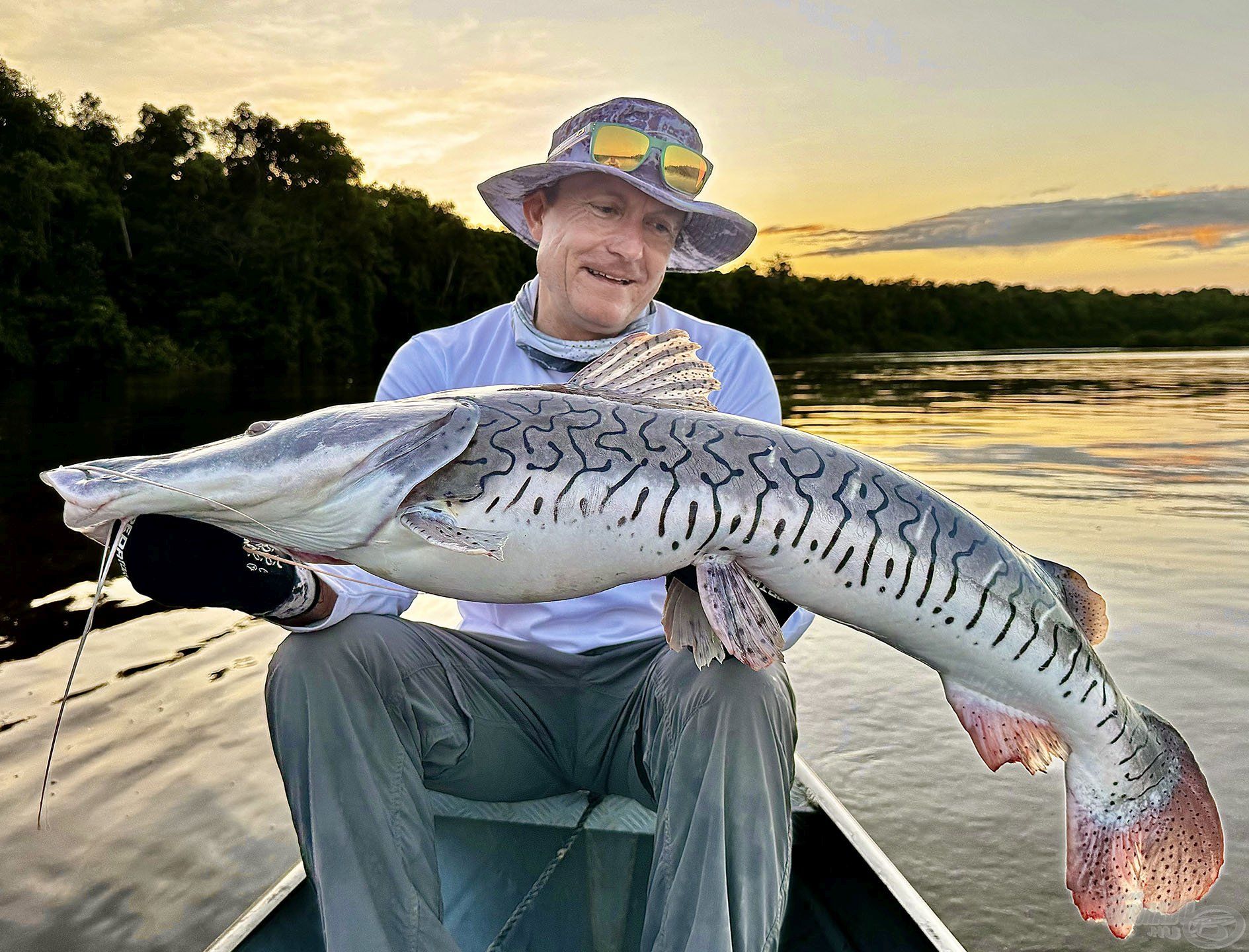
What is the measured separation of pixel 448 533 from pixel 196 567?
584 mm

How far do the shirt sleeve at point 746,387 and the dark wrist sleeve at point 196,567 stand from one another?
5.55 feet

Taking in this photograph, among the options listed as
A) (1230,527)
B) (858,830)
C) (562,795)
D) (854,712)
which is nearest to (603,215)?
(562,795)

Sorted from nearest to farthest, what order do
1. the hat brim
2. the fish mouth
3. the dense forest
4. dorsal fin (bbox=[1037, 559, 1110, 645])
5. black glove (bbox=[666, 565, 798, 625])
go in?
1. the fish mouth
2. black glove (bbox=[666, 565, 798, 625])
3. dorsal fin (bbox=[1037, 559, 1110, 645])
4. the hat brim
5. the dense forest

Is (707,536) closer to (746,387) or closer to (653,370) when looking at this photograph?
(653,370)

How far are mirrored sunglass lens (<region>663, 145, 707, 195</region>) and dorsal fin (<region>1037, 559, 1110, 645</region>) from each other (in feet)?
5.97

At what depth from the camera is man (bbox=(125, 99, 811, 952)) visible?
2.21 metres

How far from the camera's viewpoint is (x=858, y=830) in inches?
123

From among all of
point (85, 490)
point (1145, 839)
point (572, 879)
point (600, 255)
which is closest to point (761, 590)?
point (1145, 839)

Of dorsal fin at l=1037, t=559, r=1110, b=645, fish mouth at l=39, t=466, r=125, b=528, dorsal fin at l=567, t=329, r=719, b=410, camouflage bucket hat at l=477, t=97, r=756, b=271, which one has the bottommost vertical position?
dorsal fin at l=1037, t=559, r=1110, b=645

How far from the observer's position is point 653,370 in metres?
2.47

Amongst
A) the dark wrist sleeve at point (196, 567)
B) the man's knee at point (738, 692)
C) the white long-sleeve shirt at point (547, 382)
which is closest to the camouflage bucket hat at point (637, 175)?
the white long-sleeve shirt at point (547, 382)

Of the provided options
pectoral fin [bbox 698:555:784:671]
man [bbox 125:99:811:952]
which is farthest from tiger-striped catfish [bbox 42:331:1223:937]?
man [bbox 125:99:811:952]

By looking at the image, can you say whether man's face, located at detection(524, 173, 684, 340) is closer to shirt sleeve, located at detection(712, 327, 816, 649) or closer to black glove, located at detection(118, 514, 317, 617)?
shirt sleeve, located at detection(712, 327, 816, 649)

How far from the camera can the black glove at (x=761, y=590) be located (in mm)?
2303
